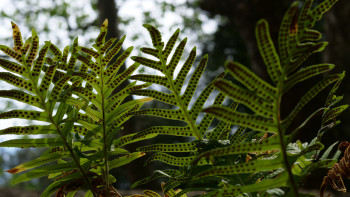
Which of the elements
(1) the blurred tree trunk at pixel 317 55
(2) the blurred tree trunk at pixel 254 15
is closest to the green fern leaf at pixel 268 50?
(1) the blurred tree trunk at pixel 317 55

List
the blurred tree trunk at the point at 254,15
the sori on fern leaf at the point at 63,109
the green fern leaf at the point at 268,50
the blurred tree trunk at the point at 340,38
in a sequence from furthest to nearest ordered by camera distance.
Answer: the blurred tree trunk at the point at 254,15
the blurred tree trunk at the point at 340,38
the sori on fern leaf at the point at 63,109
the green fern leaf at the point at 268,50

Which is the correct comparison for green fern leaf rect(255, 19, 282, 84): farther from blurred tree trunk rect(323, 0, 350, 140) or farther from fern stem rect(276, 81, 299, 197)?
blurred tree trunk rect(323, 0, 350, 140)

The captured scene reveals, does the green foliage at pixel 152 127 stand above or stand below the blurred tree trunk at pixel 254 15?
below

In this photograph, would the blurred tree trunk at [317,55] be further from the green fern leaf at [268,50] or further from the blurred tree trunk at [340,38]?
the green fern leaf at [268,50]

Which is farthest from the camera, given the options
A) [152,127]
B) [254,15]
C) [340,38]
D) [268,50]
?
[254,15]

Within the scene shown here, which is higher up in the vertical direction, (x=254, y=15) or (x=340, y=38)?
(x=254, y=15)

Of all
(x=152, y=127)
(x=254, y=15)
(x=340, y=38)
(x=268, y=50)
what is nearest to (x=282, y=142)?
(x=268, y=50)

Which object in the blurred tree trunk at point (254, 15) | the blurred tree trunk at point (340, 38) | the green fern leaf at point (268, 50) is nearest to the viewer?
the green fern leaf at point (268, 50)

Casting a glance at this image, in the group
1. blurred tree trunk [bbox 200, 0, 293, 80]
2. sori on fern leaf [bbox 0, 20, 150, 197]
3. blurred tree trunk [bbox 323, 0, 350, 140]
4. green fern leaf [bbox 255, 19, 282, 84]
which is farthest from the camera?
blurred tree trunk [bbox 200, 0, 293, 80]

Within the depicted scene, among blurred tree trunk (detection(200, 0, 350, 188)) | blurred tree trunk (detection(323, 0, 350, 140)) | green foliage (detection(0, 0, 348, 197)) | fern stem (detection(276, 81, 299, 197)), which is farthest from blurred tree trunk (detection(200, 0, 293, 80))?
fern stem (detection(276, 81, 299, 197))

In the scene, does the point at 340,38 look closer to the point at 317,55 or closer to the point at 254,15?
the point at 254,15

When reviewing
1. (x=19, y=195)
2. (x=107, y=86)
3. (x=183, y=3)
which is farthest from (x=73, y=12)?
(x=107, y=86)

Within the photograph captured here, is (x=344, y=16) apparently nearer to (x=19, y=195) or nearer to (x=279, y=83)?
(x=19, y=195)

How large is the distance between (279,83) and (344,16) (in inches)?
174
